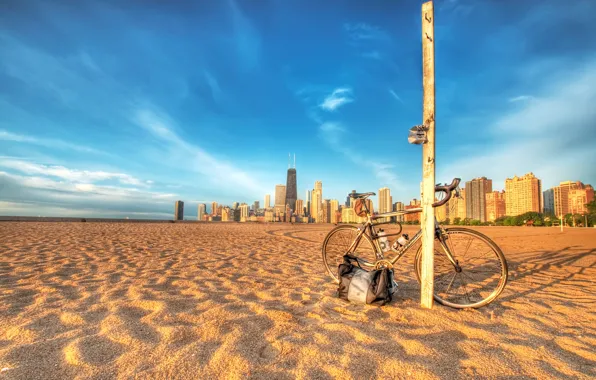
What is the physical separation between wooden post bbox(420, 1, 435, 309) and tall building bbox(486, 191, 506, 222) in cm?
9900

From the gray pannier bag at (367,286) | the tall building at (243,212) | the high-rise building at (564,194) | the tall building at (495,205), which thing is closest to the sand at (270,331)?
the gray pannier bag at (367,286)

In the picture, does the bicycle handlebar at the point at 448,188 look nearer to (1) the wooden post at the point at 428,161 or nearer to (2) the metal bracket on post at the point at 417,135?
(1) the wooden post at the point at 428,161

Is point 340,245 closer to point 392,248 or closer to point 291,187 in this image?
point 392,248

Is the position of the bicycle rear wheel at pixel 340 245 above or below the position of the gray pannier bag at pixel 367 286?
above

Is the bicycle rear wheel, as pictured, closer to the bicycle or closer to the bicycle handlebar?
the bicycle

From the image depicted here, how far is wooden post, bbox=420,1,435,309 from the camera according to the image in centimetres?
359

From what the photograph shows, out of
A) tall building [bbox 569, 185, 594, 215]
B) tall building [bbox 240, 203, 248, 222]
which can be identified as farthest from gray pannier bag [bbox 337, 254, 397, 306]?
tall building [bbox 240, 203, 248, 222]

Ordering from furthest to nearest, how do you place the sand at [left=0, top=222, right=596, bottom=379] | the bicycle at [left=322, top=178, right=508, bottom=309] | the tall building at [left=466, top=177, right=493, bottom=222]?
1. the tall building at [left=466, top=177, right=493, bottom=222]
2. the bicycle at [left=322, top=178, right=508, bottom=309]
3. the sand at [left=0, top=222, right=596, bottom=379]

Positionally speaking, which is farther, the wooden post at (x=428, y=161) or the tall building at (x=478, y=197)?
the tall building at (x=478, y=197)

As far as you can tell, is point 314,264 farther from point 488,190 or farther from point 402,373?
point 488,190

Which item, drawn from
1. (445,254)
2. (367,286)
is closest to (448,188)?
(445,254)

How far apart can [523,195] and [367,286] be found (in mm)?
100491

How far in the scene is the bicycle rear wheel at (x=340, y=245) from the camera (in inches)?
186

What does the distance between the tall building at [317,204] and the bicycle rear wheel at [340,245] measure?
11601 centimetres
